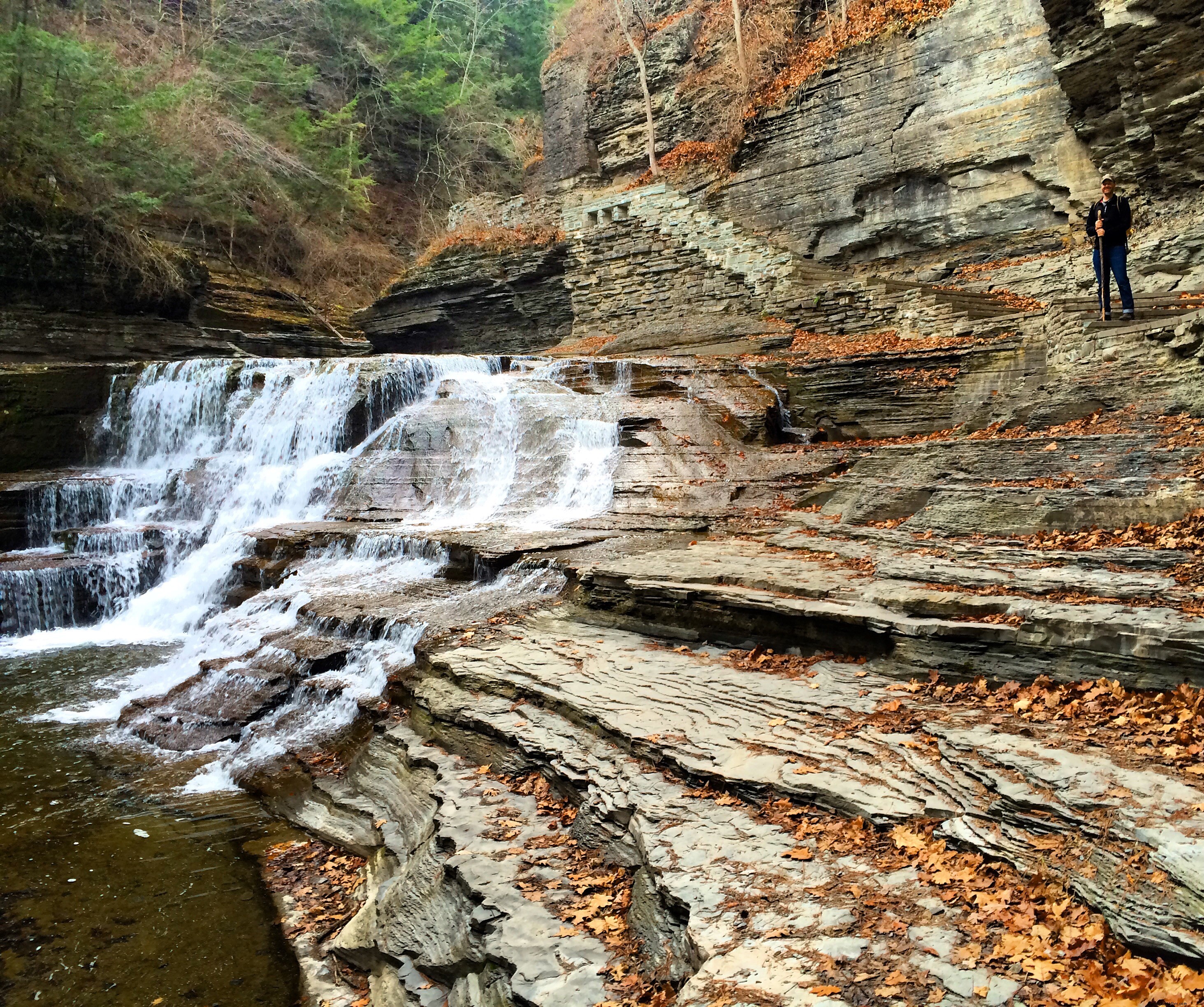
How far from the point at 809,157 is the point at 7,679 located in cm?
1755

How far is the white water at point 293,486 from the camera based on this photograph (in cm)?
777

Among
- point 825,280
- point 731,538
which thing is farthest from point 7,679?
point 825,280

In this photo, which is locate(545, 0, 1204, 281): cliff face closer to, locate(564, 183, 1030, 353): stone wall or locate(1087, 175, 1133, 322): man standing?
locate(564, 183, 1030, 353): stone wall

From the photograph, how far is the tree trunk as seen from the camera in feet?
63.5

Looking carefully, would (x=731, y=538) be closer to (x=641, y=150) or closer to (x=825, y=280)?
(x=825, y=280)

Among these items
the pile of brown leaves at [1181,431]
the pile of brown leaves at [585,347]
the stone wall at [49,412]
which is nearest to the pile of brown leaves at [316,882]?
the pile of brown leaves at [1181,431]

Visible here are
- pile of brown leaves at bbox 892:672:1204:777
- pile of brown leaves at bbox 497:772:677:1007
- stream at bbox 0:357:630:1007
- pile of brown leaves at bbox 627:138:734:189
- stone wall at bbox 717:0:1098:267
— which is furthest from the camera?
pile of brown leaves at bbox 627:138:734:189

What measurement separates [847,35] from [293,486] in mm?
15676

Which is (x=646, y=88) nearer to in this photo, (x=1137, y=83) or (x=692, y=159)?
(x=692, y=159)

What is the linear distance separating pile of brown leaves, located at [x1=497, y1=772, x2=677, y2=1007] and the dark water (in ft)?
4.65

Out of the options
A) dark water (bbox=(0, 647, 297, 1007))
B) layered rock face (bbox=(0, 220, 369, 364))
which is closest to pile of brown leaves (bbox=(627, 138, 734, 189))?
layered rock face (bbox=(0, 220, 369, 364))

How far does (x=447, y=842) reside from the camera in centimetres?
412

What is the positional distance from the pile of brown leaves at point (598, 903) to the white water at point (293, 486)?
3150mm

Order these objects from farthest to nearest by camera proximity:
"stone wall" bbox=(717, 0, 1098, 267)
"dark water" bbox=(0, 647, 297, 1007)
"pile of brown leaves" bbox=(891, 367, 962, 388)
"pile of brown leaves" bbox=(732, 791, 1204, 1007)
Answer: "stone wall" bbox=(717, 0, 1098, 267) < "pile of brown leaves" bbox=(891, 367, 962, 388) < "dark water" bbox=(0, 647, 297, 1007) < "pile of brown leaves" bbox=(732, 791, 1204, 1007)
